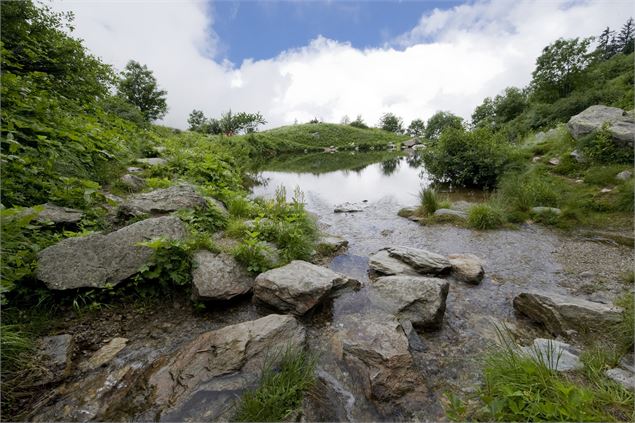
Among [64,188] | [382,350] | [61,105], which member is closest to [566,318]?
[382,350]

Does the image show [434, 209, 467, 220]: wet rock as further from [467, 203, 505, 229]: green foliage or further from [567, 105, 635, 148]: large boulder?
[567, 105, 635, 148]: large boulder

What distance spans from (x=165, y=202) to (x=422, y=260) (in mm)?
5087

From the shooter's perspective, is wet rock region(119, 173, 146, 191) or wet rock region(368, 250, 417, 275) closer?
wet rock region(368, 250, 417, 275)

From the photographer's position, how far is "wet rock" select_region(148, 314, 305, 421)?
2.34m

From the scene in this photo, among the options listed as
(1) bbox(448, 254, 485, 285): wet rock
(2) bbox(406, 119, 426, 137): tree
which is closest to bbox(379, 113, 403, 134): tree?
(2) bbox(406, 119, 426, 137): tree

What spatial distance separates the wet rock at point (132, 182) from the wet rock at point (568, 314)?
8328 mm

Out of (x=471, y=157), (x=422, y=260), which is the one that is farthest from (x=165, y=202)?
(x=471, y=157)

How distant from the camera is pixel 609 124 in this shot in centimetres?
976

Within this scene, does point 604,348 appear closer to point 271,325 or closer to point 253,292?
point 271,325

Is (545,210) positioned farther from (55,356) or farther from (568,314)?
(55,356)

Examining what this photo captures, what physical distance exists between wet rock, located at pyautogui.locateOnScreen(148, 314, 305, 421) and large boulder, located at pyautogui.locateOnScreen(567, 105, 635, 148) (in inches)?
480

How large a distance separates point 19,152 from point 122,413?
14.6ft

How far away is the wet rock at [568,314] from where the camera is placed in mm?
3160

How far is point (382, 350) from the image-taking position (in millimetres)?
2867
